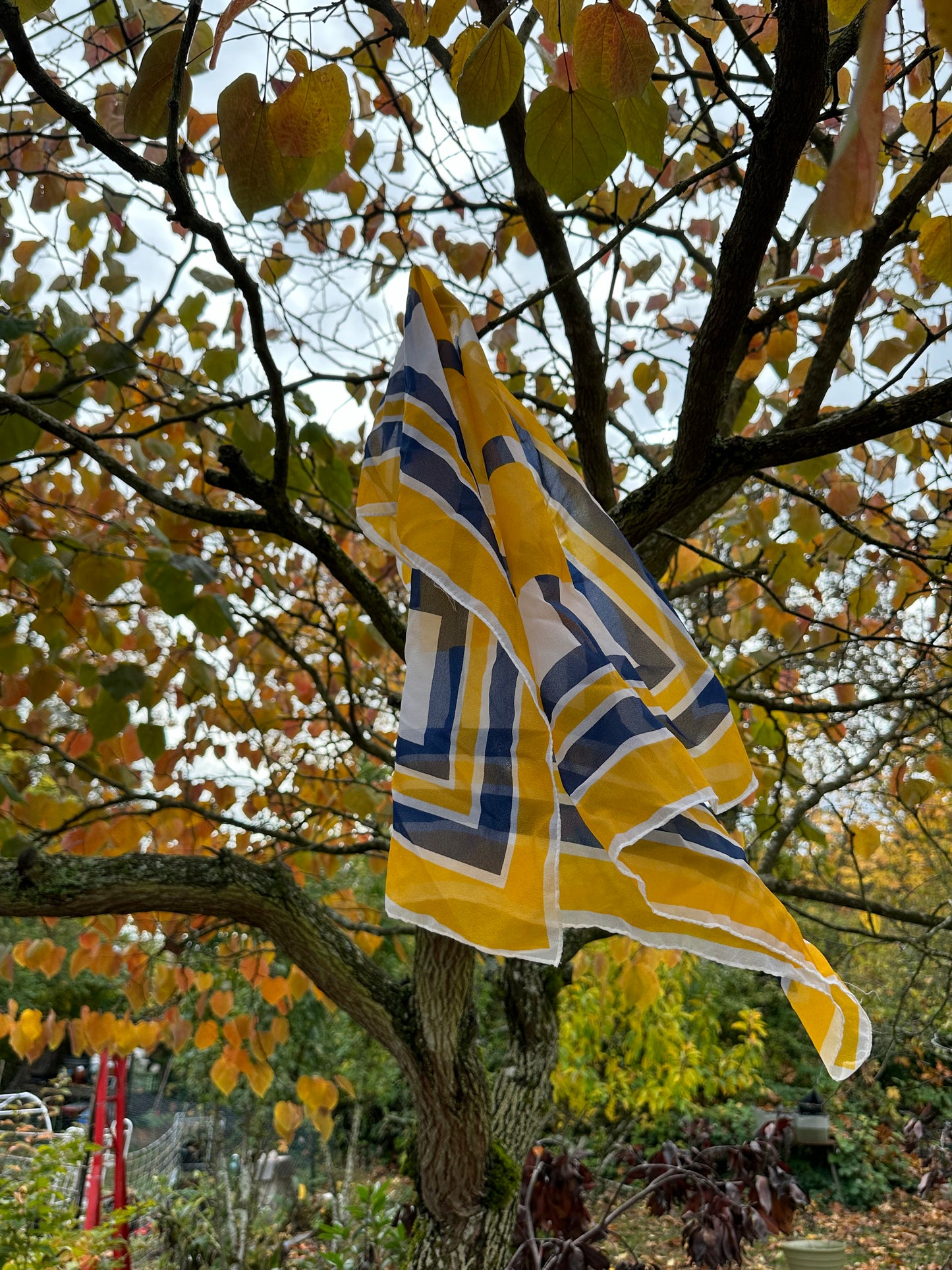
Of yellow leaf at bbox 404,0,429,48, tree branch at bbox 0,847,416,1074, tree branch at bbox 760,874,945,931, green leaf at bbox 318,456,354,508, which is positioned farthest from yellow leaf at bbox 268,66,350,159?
tree branch at bbox 760,874,945,931

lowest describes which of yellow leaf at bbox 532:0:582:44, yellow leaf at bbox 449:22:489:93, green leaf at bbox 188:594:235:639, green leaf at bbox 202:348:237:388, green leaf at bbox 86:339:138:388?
green leaf at bbox 188:594:235:639

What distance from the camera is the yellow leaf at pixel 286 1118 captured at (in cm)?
259

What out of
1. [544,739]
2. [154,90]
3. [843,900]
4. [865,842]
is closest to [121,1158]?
[843,900]

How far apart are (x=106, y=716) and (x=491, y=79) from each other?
49.7 inches

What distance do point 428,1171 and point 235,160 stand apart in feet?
5.97

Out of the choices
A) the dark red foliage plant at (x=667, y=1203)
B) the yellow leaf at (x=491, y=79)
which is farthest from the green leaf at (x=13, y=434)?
the dark red foliage plant at (x=667, y=1203)

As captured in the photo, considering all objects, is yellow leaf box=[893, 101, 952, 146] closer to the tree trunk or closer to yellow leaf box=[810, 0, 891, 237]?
yellow leaf box=[810, 0, 891, 237]

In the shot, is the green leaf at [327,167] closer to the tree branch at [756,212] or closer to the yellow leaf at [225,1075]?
the tree branch at [756,212]

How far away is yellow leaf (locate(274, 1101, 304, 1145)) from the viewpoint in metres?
2.59

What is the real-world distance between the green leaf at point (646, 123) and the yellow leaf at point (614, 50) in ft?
0.54

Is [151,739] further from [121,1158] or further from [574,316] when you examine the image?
[121,1158]

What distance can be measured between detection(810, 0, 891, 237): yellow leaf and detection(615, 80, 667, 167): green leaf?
0.62 m

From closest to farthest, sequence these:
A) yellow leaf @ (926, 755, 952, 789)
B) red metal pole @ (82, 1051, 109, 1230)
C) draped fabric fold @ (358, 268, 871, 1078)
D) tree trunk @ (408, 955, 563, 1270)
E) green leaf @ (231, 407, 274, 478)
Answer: draped fabric fold @ (358, 268, 871, 1078), green leaf @ (231, 407, 274, 478), tree trunk @ (408, 955, 563, 1270), yellow leaf @ (926, 755, 952, 789), red metal pole @ (82, 1051, 109, 1230)

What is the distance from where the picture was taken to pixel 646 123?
977 mm
